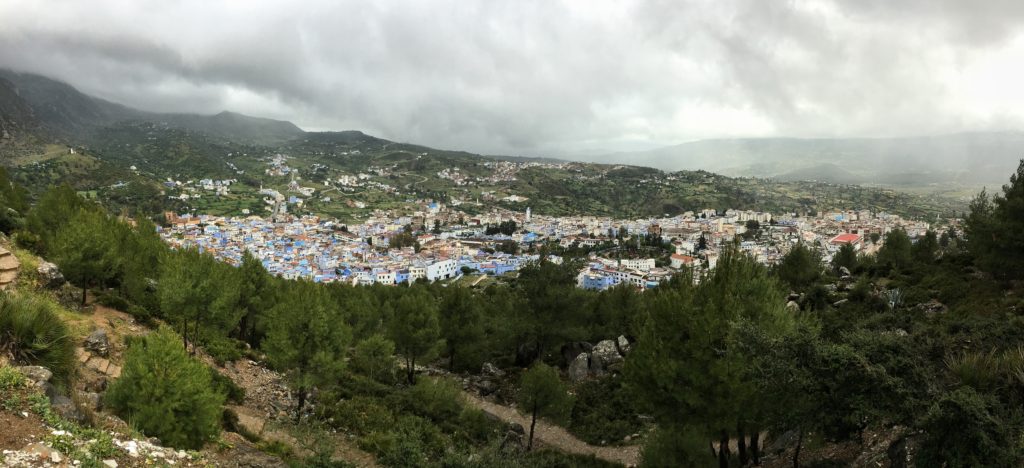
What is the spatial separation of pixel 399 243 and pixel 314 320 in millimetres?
107972

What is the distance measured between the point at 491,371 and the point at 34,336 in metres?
23.8

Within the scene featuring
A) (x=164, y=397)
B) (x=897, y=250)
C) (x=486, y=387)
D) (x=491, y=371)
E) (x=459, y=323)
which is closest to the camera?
(x=164, y=397)

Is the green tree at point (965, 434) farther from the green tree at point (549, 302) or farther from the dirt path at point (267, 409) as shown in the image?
the green tree at point (549, 302)

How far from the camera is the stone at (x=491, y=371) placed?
2941 centimetres

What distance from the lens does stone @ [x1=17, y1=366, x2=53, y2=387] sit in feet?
22.2

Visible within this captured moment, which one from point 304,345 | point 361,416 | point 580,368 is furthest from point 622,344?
point 304,345

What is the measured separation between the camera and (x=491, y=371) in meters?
29.7

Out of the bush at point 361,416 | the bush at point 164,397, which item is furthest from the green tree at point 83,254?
the bush at point 164,397

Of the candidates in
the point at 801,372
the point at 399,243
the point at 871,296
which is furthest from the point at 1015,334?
the point at 399,243

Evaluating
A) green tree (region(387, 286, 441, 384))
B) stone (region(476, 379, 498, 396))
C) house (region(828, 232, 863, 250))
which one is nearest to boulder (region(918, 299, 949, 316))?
stone (region(476, 379, 498, 396))

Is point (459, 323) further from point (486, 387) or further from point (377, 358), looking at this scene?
point (377, 358)

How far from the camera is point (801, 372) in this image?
8711mm

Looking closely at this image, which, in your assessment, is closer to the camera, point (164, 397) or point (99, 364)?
point (164, 397)

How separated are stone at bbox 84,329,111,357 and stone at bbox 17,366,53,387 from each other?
8.19 metres
